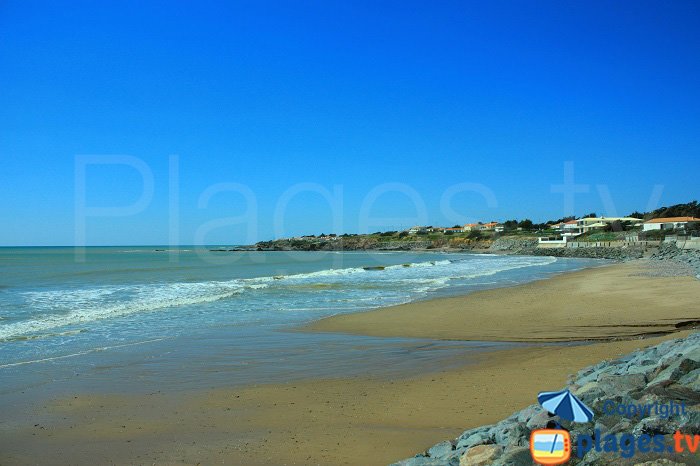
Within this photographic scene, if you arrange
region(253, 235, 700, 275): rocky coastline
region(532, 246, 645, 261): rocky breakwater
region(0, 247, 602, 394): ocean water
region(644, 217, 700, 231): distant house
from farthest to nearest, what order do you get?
region(644, 217, 700, 231): distant house
region(532, 246, 645, 261): rocky breakwater
region(253, 235, 700, 275): rocky coastline
region(0, 247, 602, 394): ocean water

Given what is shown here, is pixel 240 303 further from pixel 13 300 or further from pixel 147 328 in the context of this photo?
pixel 13 300

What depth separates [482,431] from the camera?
16.5 ft

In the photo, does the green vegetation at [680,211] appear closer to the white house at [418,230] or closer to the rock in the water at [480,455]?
the white house at [418,230]

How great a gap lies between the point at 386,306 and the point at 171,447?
13333mm

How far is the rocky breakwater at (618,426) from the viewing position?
395 centimetres

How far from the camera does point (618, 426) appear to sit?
4344 mm

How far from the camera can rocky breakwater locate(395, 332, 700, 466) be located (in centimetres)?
395

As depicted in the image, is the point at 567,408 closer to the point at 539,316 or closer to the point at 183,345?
the point at 183,345

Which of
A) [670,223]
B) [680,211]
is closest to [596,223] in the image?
[680,211]

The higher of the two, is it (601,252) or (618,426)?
(601,252)

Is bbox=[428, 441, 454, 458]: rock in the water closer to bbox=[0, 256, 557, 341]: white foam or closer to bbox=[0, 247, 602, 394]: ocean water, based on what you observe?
bbox=[0, 247, 602, 394]: ocean water

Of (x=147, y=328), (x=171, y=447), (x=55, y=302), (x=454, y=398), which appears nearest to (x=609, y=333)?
(x=454, y=398)

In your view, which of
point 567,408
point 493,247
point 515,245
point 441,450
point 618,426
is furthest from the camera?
point 493,247

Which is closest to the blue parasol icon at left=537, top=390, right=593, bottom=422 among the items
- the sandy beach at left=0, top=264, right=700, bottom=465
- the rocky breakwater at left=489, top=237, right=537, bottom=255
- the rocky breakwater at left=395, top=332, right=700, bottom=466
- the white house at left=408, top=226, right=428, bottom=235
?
the rocky breakwater at left=395, top=332, right=700, bottom=466
